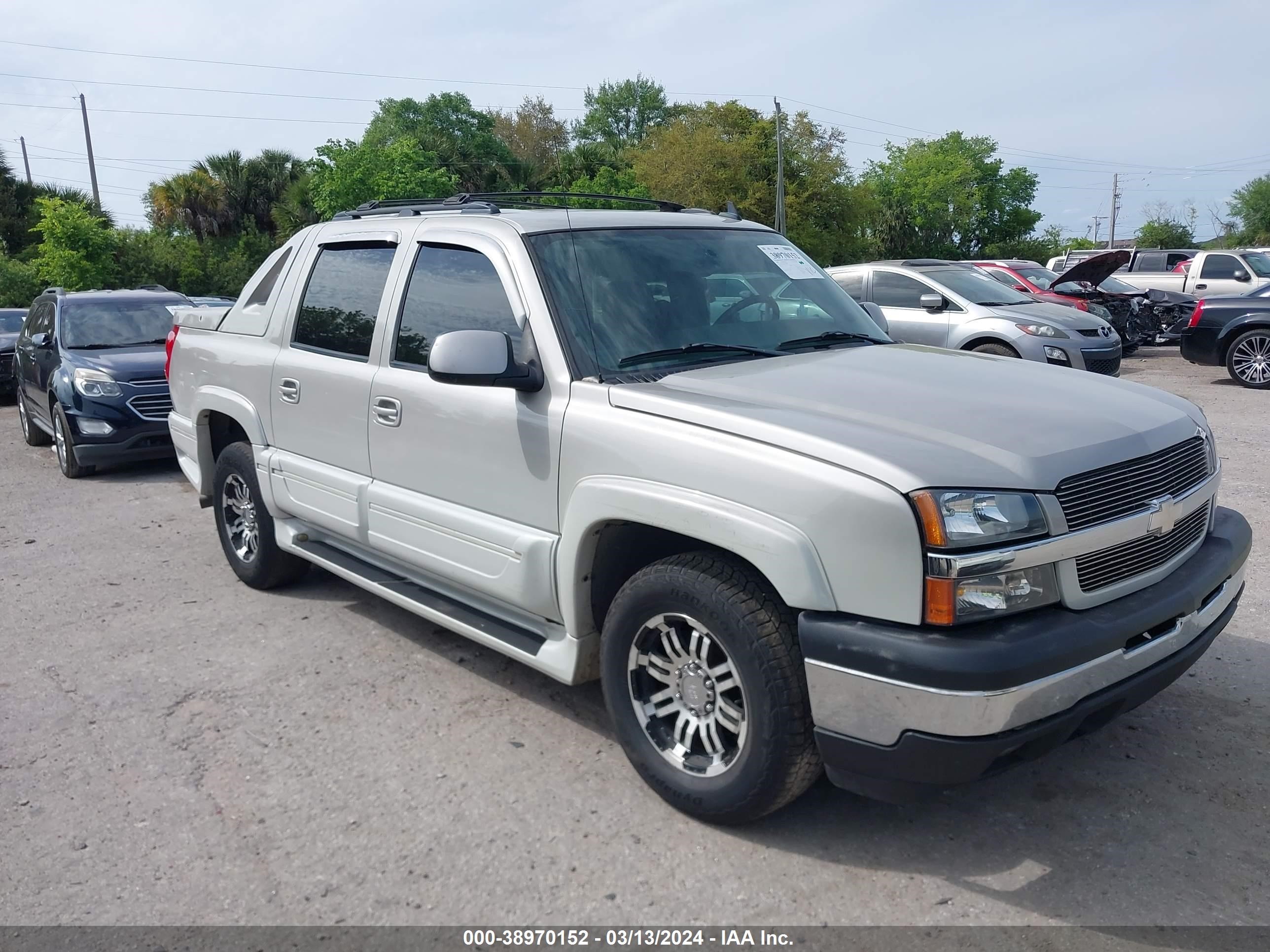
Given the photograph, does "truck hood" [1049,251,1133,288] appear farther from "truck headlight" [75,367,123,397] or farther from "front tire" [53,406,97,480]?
"front tire" [53,406,97,480]

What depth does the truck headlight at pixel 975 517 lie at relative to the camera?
2578 mm

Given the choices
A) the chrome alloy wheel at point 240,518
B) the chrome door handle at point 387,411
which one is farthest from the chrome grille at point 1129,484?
the chrome alloy wheel at point 240,518

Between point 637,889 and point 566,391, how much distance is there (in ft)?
5.11

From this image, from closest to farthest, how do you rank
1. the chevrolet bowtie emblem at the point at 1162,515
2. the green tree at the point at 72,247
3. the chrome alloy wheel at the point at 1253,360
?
the chevrolet bowtie emblem at the point at 1162,515
the chrome alloy wheel at the point at 1253,360
the green tree at the point at 72,247

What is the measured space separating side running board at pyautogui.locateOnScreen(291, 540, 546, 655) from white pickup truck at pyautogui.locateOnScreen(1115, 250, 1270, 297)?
18282mm

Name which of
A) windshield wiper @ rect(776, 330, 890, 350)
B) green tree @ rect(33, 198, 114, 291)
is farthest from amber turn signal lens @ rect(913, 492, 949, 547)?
green tree @ rect(33, 198, 114, 291)

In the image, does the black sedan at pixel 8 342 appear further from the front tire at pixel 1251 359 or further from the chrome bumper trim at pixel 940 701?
the front tire at pixel 1251 359

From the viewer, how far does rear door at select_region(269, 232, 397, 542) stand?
4.35 metres

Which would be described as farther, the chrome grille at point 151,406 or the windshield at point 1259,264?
the windshield at point 1259,264

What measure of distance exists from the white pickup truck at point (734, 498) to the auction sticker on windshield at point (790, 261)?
0.09 feet

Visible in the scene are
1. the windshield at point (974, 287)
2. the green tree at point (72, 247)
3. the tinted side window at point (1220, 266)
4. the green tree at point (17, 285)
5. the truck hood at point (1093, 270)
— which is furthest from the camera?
the green tree at point (17, 285)

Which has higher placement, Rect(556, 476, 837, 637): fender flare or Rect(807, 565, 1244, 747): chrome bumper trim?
Rect(556, 476, 837, 637): fender flare

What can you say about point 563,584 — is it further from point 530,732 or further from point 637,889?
point 637,889

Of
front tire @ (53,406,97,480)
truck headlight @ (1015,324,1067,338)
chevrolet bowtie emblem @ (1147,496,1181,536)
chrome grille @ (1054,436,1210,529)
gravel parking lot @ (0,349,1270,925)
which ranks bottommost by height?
gravel parking lot @ (0,349,1270,925)
